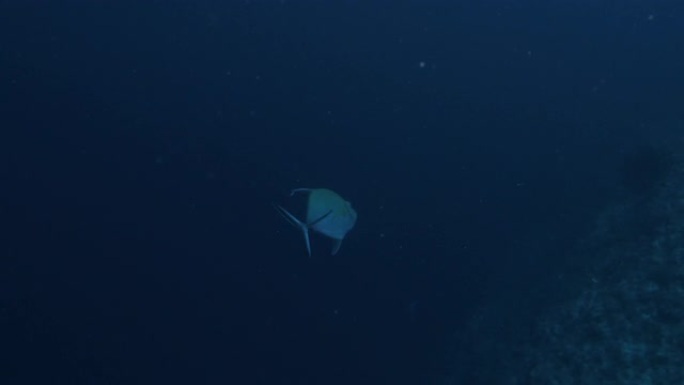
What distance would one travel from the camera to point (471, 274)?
10.9m

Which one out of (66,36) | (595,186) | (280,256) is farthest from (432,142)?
(66,36)

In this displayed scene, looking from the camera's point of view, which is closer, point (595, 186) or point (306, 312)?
point (306, 312)

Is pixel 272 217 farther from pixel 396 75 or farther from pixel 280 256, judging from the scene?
pixel 396 75

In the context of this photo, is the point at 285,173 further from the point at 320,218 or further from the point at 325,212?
the point at 320,218

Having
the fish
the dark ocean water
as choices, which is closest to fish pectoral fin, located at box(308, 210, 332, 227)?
the fish

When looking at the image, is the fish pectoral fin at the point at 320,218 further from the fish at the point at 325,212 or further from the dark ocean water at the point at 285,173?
the dark ocean water at the point at 285,173

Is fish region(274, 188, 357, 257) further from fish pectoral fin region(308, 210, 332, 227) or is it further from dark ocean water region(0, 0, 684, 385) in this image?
dark ocean water region(0, 0, 684, 385)

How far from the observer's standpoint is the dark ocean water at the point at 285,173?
996 cm

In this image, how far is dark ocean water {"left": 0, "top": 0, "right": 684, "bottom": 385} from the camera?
996 cm

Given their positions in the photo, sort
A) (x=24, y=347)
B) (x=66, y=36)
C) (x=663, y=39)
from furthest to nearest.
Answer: (x=663, y=39) → (x=66, y=36) → (x=24, y=347)

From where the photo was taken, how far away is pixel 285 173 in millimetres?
12719

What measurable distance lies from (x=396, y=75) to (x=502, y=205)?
567 cm

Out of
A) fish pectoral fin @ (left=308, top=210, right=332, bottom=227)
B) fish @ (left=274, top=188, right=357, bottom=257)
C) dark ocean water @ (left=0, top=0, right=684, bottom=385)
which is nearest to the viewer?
fish pectoral fin @ (left=308, top=210, right=332, bottom=227)

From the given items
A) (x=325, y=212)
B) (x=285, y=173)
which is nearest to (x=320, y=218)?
(x=325, y=212)
